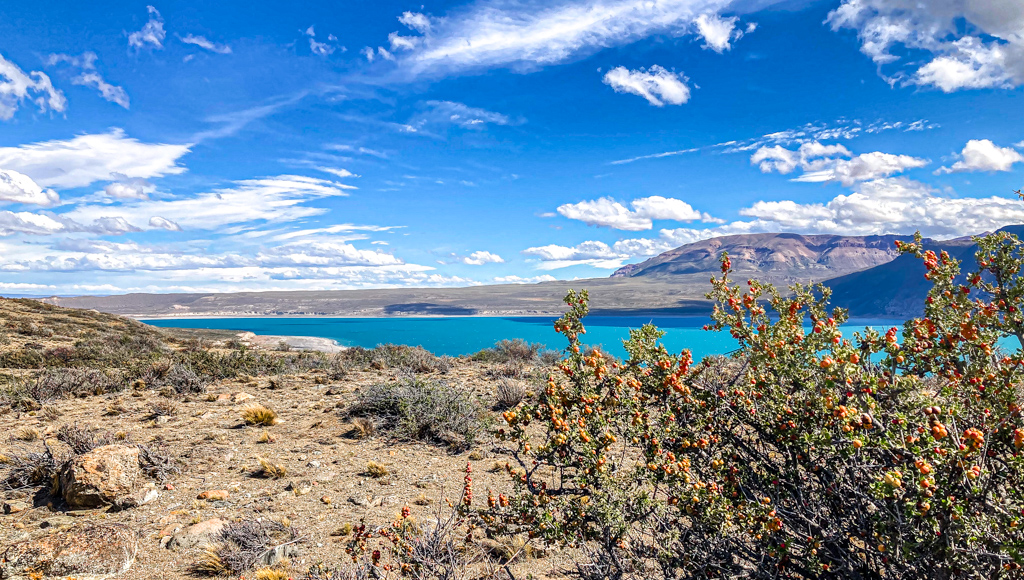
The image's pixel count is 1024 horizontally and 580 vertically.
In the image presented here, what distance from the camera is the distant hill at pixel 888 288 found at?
4769 inches


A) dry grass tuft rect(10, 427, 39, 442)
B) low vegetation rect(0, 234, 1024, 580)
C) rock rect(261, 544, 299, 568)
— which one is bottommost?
rock rect(261, 544, 299, 568)

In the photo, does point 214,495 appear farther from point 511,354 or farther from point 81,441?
point 511,354

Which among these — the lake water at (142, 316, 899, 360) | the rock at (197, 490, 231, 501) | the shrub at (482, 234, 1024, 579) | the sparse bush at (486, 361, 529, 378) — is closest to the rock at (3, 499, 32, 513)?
the rock at (197, 490, 231, 501)

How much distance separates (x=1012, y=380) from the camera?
91.4 inches

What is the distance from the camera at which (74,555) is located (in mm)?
4141

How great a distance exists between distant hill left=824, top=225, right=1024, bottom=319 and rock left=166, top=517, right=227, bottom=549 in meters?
139

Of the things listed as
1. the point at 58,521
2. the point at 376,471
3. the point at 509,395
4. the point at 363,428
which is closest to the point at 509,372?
the point at 509,395

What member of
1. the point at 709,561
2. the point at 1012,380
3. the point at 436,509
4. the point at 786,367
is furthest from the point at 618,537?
the point at 436,509

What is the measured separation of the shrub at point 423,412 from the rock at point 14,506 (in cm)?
431

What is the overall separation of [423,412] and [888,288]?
17541 centimetres

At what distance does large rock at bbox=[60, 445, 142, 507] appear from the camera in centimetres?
532

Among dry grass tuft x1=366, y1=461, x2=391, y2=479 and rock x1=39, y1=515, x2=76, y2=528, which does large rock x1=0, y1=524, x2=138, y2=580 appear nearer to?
rock x1=39, y1=515, x2=76, y2=528

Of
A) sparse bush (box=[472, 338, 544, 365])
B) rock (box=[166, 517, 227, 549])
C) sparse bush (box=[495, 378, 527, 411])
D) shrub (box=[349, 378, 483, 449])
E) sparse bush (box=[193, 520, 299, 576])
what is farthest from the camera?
sparse bush (box=[472, 338, 544, 365])

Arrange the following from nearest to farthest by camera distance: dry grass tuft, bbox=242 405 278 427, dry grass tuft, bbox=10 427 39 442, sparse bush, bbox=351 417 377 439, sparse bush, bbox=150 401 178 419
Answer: dry grass tuft, bbox=10 427 39 442 < sparse bush, bbox=351 417 377 439 < dry grass tuft, bbox=242 405 278 427 < sparse bush, bbox=150 401 178 419
